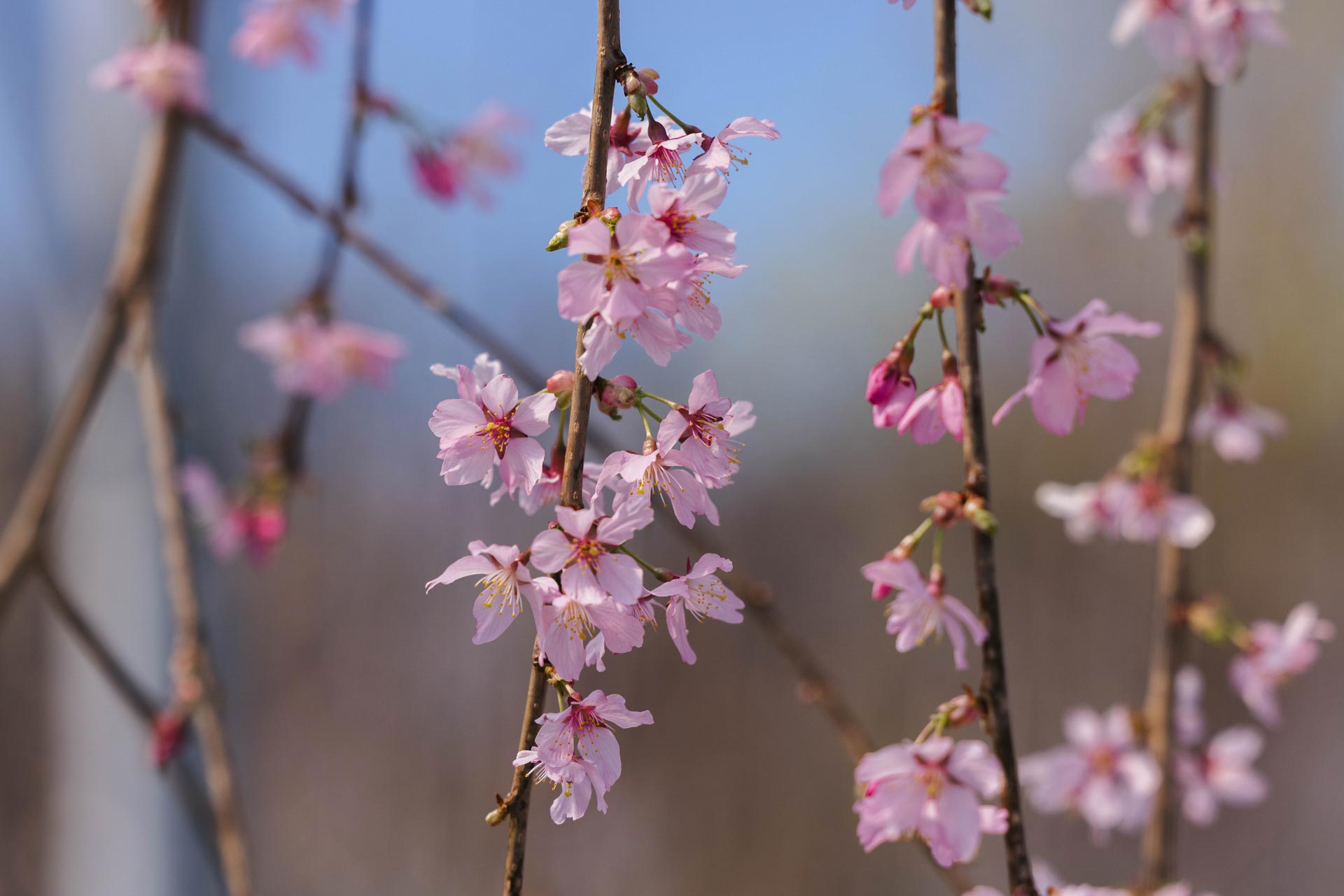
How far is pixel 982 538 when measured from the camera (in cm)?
44

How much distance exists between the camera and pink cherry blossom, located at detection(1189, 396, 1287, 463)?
111cm

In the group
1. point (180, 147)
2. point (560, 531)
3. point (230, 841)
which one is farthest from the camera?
point (180, 147)

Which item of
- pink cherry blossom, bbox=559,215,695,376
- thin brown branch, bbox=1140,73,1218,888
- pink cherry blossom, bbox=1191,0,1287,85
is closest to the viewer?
pink cherry blossom, bbox=559,215,695,376

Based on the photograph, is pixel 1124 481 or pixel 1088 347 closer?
pixel 1088 347

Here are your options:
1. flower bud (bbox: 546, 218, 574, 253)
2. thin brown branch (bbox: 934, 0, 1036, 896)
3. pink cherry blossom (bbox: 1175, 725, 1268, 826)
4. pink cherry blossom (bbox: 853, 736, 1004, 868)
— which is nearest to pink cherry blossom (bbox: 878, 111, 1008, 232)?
thin brown branch (bbox: 934, 0, 1036, 896)

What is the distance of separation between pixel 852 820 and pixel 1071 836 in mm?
727

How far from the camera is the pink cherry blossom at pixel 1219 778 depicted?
3.81 ft

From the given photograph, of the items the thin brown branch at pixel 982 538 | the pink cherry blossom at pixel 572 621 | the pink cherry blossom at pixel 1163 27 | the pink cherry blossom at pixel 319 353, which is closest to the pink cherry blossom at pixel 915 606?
the thin brown branch at pixel 982 538

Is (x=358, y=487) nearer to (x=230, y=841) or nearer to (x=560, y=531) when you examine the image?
(x=230, y=841)

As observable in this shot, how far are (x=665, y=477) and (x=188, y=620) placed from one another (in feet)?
2.50

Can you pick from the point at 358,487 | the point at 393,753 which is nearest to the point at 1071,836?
the point at 393,753

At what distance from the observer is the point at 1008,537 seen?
322 cm

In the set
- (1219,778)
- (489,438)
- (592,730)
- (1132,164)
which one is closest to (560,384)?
(489,438)

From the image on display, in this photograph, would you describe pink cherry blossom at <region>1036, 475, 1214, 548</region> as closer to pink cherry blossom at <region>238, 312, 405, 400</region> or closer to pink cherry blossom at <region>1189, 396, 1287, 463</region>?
pink cherry blossom at <region>1189, 396, 1287, 463</region>
